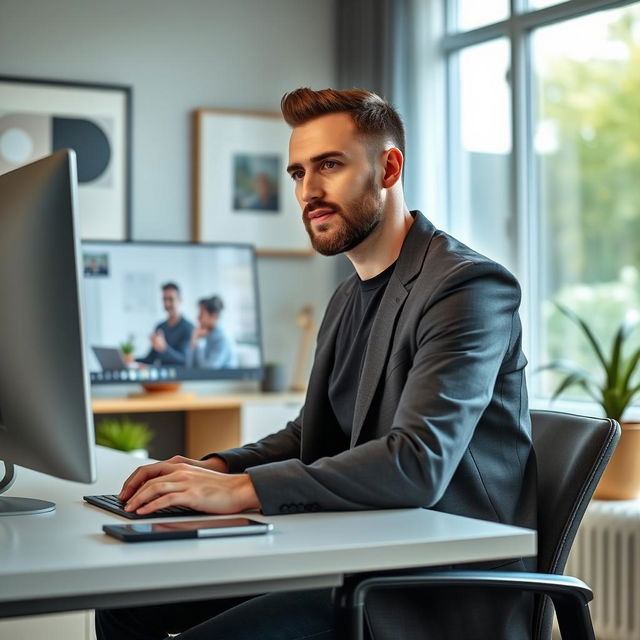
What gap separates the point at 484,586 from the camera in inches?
51.4

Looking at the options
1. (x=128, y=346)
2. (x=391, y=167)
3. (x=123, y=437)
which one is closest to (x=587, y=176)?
(x=128, y=346)

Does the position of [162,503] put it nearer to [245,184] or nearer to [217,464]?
[217,464]

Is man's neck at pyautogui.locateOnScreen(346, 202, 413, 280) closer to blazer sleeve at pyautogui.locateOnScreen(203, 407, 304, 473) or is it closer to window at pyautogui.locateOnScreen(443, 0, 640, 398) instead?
blazer sleeve at pyautogui.locateOnScreen(203, 407, 304, 473)

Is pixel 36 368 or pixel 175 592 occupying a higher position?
pixel 36 368

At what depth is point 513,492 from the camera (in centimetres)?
160

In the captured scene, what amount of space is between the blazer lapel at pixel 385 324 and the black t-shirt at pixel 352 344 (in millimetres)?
161

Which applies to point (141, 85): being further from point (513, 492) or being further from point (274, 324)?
point (513, 492)

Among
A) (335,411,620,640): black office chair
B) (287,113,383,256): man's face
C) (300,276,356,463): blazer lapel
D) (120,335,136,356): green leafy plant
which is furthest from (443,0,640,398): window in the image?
(335,411,620,640): black office chair

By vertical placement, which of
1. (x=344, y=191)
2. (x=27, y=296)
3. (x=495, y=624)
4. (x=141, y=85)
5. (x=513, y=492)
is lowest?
(x=495, y=624)

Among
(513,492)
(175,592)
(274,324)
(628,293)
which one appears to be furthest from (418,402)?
(274,324)

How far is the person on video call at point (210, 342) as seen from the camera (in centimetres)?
439

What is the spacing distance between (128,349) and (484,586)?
10.3 feet

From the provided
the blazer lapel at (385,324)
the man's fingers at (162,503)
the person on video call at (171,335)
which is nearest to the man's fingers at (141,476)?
the man's fingers at (162,503)

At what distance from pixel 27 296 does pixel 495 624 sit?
2.57 feet
